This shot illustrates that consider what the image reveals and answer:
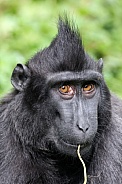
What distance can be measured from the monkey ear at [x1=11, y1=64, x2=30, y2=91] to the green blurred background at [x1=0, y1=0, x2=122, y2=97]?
6.82 ft

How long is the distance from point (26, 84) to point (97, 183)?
4.27ft

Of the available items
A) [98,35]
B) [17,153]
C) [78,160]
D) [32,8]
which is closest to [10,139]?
[17,153]

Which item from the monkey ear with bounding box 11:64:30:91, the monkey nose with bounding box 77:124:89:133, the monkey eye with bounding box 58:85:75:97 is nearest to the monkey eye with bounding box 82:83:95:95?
the monkey eye with bounding box 58:85:75:97

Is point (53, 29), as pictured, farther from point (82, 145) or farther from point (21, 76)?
point (82, 145)

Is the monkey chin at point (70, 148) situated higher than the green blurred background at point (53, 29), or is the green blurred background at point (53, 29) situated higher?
the green blurred background at point (53, 29)

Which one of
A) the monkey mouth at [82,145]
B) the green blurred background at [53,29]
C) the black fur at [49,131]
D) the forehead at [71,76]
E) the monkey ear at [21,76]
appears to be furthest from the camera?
the green blurred background at [53,29]

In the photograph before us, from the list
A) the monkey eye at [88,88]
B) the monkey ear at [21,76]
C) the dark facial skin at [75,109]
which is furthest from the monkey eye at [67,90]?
the monkey ear at [21,76]

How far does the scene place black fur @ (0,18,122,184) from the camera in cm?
758

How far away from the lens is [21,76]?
25.4 ft

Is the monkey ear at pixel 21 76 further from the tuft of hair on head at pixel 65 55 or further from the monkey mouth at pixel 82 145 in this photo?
the monkey mouth at pixel 82 145

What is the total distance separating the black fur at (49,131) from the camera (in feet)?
24.9

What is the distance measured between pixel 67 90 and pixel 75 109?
26 cm

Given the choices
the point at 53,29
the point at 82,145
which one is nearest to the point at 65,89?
the point at 82,145

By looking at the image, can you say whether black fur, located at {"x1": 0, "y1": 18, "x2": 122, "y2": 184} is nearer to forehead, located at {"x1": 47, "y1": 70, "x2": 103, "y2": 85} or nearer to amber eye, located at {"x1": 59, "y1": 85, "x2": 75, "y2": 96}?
forehead, located at {"x1": 47, "y1": 70, "x2": 103, "y2": 85}
